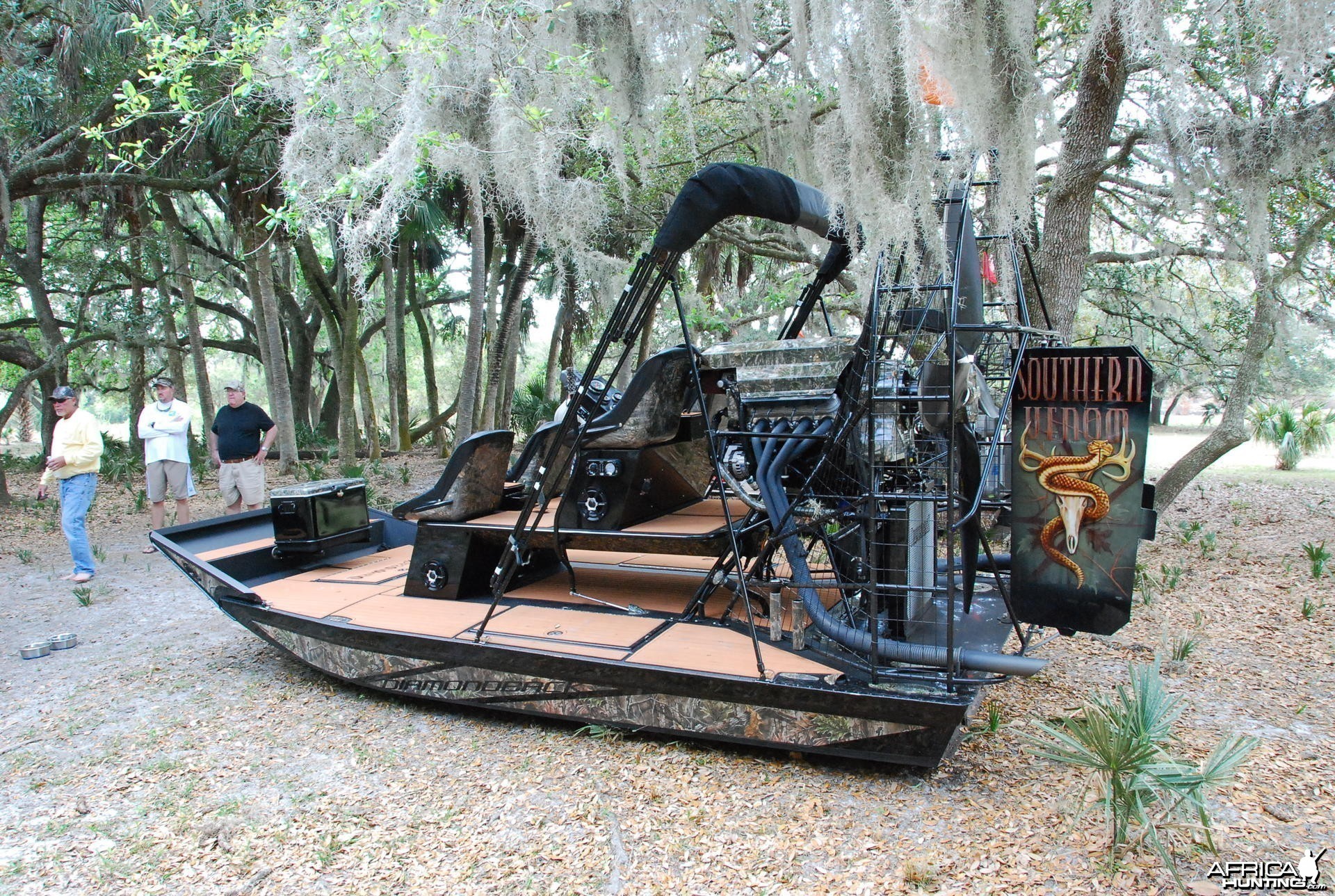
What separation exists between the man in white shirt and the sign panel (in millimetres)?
8017

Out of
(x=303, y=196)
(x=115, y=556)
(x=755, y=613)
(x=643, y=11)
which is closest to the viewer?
(x=755, y=613)

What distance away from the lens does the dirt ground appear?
117 inches

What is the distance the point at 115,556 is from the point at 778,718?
8230 millimetres

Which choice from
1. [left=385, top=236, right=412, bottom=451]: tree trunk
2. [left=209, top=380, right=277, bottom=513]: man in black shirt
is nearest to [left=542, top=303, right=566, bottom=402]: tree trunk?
[left=385, top=236, right=412, bottom=451]: tree trunk

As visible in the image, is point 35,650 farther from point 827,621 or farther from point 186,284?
point 186,284

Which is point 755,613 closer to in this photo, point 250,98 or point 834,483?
point 834,483

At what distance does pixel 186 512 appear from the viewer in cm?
897

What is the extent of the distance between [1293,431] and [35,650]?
54.9 ft

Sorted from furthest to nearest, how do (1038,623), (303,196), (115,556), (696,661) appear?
(115,556), (303,196), (696,661), (1038,623)

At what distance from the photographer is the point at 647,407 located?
4582 millimetres

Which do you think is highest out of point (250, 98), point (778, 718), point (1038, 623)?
point (250, 98)

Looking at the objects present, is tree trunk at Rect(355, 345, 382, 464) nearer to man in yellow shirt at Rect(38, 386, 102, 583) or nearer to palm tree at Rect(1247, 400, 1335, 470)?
man in yellow shirt at Rect(38, 386, 102, 583)


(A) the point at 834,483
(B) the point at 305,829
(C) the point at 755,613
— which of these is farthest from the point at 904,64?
(B) the point at 305,829

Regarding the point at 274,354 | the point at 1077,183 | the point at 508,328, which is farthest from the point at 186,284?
the point at 1077,183
